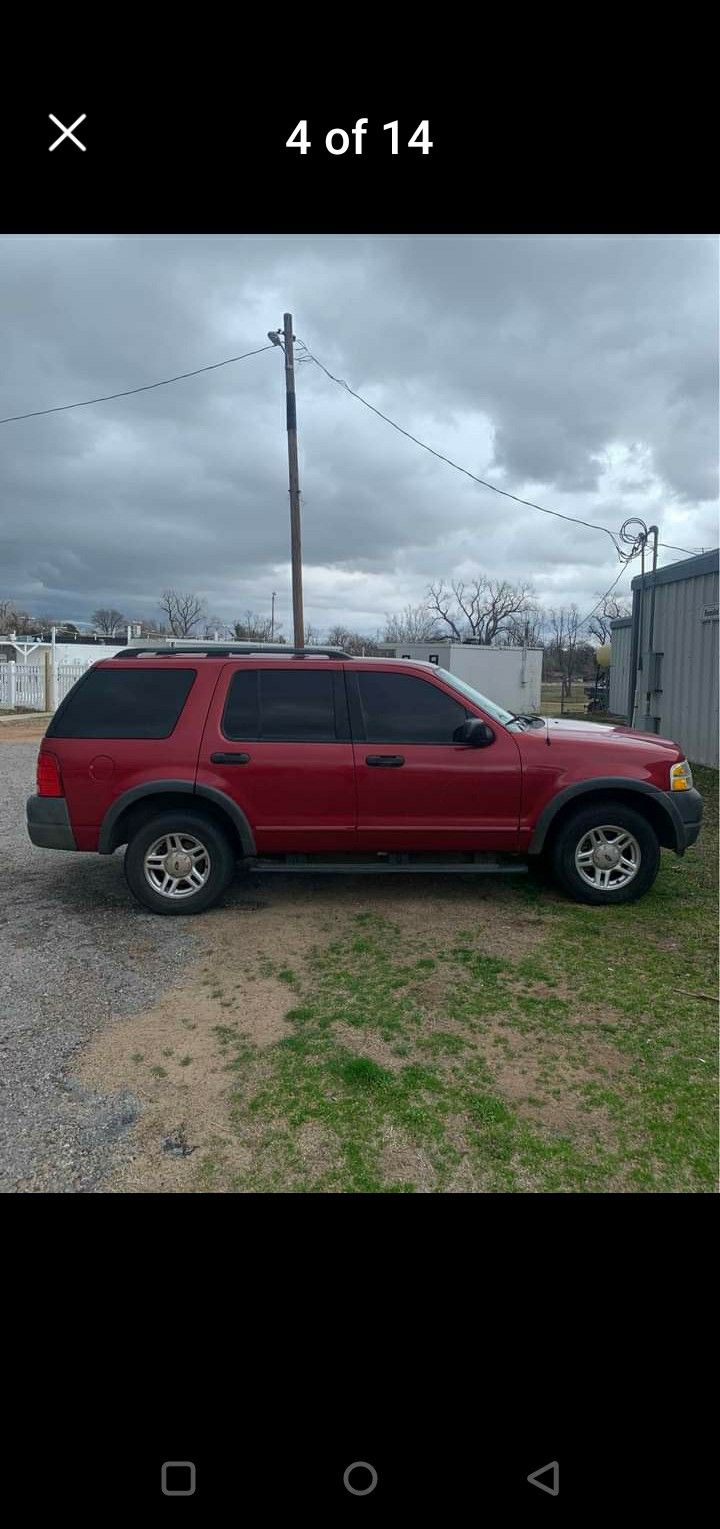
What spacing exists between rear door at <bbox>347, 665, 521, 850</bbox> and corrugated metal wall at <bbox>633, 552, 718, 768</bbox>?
6.82m

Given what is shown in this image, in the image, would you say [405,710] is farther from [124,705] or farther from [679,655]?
[679,655]

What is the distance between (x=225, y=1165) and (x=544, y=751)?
318cm

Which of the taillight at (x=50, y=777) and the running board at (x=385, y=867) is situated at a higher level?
the taillight at (x=50, y=777)

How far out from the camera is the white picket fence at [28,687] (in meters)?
22.3

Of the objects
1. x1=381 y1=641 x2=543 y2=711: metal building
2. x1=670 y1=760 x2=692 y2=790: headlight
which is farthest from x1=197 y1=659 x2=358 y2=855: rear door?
x1=381 y1=641 x2=543 y2=711: metal building

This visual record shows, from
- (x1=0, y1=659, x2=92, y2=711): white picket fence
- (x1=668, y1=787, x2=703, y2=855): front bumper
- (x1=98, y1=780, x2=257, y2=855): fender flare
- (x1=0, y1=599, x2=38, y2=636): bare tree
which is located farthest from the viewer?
(x1=0, y1=599, x2=38, y2=636): bare tree

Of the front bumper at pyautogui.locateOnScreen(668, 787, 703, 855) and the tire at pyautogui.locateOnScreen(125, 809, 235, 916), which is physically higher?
the front bumper at pyautogui.locateOnScreen(668, 787, 703, 855)

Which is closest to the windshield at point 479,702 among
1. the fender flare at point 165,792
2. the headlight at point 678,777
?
the headlight at point 678,777

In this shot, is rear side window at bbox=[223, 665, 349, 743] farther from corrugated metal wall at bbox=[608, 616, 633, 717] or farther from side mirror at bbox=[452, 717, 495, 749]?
corrugated metal wall at bbox=[608, 616, 633, 717]

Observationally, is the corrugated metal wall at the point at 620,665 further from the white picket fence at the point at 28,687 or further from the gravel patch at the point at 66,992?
the white picket fence at the point at 28,687

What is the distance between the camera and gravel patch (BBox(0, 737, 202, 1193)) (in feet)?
7.67
